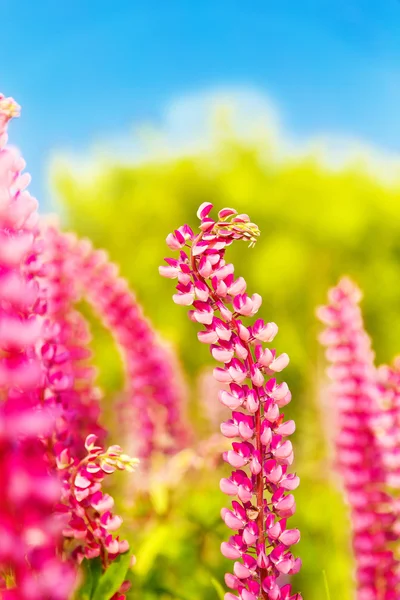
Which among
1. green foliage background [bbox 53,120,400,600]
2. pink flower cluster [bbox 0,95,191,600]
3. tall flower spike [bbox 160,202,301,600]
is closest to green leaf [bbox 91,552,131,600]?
pink flower cluster [bbox 0,95,191,600]

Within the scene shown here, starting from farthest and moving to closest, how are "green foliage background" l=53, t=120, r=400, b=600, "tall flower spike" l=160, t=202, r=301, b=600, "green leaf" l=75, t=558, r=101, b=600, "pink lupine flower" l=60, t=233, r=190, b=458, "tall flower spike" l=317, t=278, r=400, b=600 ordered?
"green foliage background" l=53, t=120, r=400, b=600, "pink lupine flower" l=60, t=233, r=190, b=458, "tall flower spike" l=317, t=278, r=400, b=600, "green leaf" l=75, t=558, r=101, b=600, "tall flower spike" l=160, t=202, r=301, b=600

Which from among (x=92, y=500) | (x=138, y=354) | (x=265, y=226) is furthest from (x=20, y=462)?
(x=265, y=226)

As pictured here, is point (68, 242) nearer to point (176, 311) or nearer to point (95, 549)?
point (95, 549)

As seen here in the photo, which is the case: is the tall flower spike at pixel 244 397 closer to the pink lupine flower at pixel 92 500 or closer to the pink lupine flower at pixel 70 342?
the pink lupine flower at pixel 92 500

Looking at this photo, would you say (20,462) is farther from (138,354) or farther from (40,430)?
(138,354)

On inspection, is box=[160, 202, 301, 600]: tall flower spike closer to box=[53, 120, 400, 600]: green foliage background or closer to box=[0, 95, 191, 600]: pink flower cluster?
box=[0, 95, 191, 600]: pink flower cluster

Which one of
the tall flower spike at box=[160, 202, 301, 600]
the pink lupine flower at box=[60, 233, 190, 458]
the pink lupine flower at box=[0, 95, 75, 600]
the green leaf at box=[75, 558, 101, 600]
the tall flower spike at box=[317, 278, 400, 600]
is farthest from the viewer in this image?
the pink lupine flower at box=[60, 233, 190, 458]

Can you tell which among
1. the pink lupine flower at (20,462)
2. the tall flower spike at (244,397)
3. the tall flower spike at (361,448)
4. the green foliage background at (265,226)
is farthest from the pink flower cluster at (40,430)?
the green foliage background at (265,226)
